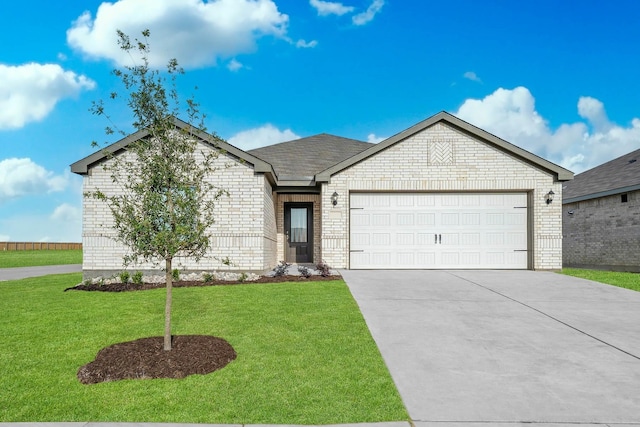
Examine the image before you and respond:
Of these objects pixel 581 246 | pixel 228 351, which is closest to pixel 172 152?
pixel 228 351

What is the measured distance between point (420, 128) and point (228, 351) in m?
12.0

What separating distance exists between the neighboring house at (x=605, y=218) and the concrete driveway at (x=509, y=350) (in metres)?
9.03

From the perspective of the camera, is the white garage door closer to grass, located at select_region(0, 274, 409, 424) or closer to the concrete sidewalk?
grass, located at select_region(0, 274, 409, 424)

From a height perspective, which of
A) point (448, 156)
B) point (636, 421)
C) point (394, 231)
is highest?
point (448, 156)

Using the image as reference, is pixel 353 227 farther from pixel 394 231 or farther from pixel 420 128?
pixel 420 128

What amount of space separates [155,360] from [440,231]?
481 inches

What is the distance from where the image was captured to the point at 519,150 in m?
15.7

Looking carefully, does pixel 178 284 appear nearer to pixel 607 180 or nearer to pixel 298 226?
pixel 298 226

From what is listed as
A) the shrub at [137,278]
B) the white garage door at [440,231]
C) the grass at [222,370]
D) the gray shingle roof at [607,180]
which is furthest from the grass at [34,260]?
the gray shingle roof at [607,180]

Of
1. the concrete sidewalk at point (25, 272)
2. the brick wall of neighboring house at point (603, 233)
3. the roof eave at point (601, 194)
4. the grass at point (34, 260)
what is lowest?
the grass at point (34, 260)

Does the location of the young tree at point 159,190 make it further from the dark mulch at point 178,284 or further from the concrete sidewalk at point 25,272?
the concrete sidewalk at point 25,272

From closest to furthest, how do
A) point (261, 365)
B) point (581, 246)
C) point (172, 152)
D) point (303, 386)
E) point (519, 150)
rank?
point (303, 386)
point (261, 365)
point (172, 152)
point (519, 150)
point (581, 246)

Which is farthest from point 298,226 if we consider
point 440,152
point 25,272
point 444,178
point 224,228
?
point 25,272

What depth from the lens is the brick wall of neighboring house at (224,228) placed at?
1425 centimetres
